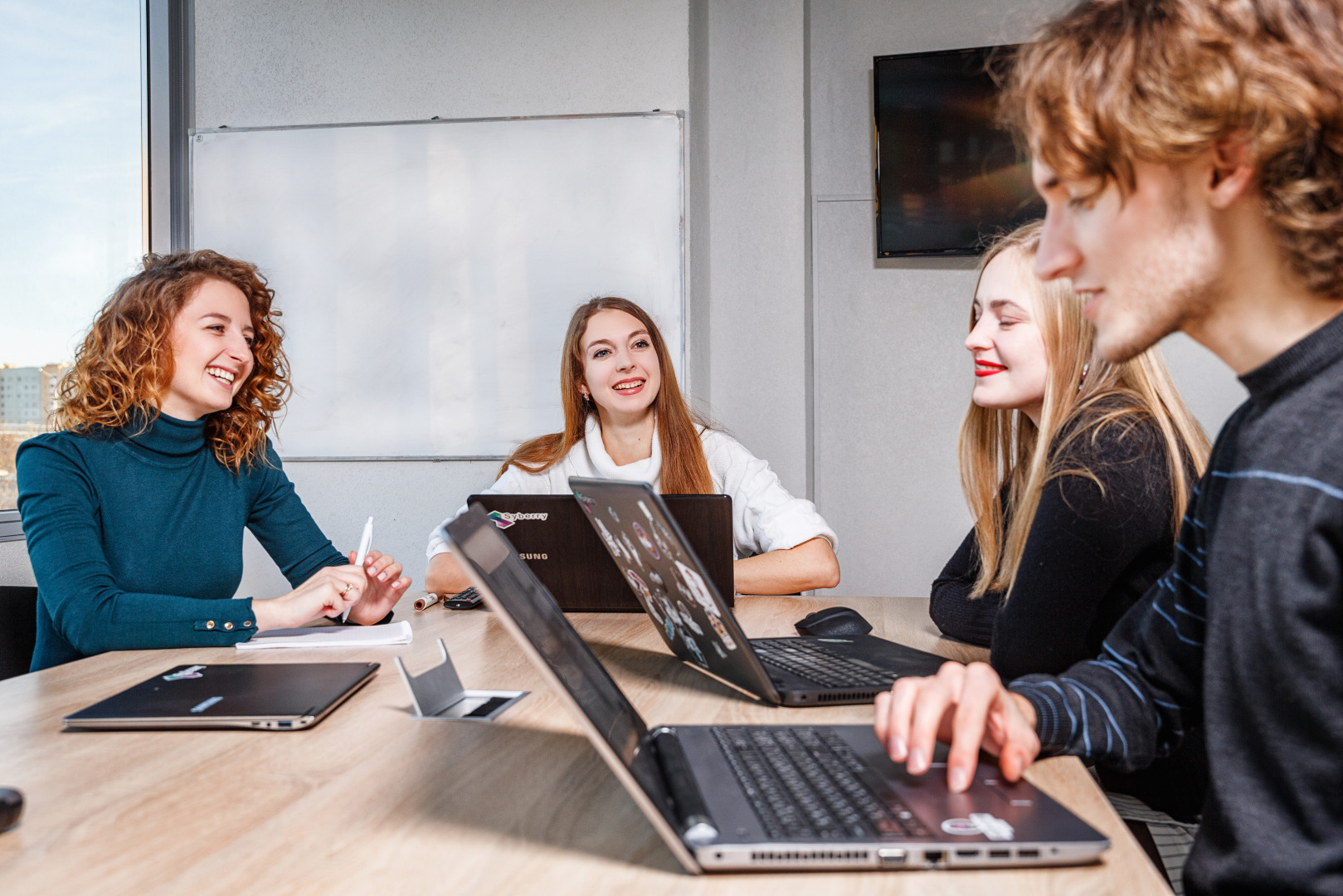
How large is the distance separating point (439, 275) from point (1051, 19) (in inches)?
99.9

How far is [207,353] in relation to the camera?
1.77 metres

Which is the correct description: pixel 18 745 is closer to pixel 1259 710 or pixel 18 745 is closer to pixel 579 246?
pixel 1259 710

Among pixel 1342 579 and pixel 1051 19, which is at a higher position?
pixel 1051 19

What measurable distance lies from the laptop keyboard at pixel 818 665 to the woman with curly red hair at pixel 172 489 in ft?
2.26

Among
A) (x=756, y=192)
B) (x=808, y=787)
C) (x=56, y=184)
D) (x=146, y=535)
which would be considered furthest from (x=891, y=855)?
(x=56, y=184)

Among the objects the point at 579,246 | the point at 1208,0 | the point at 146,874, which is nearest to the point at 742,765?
the point at 146,874

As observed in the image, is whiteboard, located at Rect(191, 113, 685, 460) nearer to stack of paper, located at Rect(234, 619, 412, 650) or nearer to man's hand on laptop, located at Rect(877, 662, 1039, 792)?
stack of paper, located at Rect(234, 619, 412, 650)

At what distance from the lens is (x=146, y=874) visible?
580 mm

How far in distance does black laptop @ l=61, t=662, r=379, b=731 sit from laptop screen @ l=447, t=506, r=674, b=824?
1.03ft

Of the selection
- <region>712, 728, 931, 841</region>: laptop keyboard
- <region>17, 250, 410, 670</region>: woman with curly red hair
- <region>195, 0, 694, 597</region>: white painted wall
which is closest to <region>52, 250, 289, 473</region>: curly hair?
<region>17, 250, 410, 670</region>: woman with curly red hair

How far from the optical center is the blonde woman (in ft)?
3.45

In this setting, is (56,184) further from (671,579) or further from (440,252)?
(671,579)

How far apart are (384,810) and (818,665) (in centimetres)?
56

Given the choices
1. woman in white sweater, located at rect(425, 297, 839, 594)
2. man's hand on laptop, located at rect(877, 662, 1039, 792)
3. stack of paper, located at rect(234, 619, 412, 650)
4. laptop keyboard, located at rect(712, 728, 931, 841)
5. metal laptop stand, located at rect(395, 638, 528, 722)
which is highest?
woman in white sweater, located at rect(425, 297, 839, 594)
